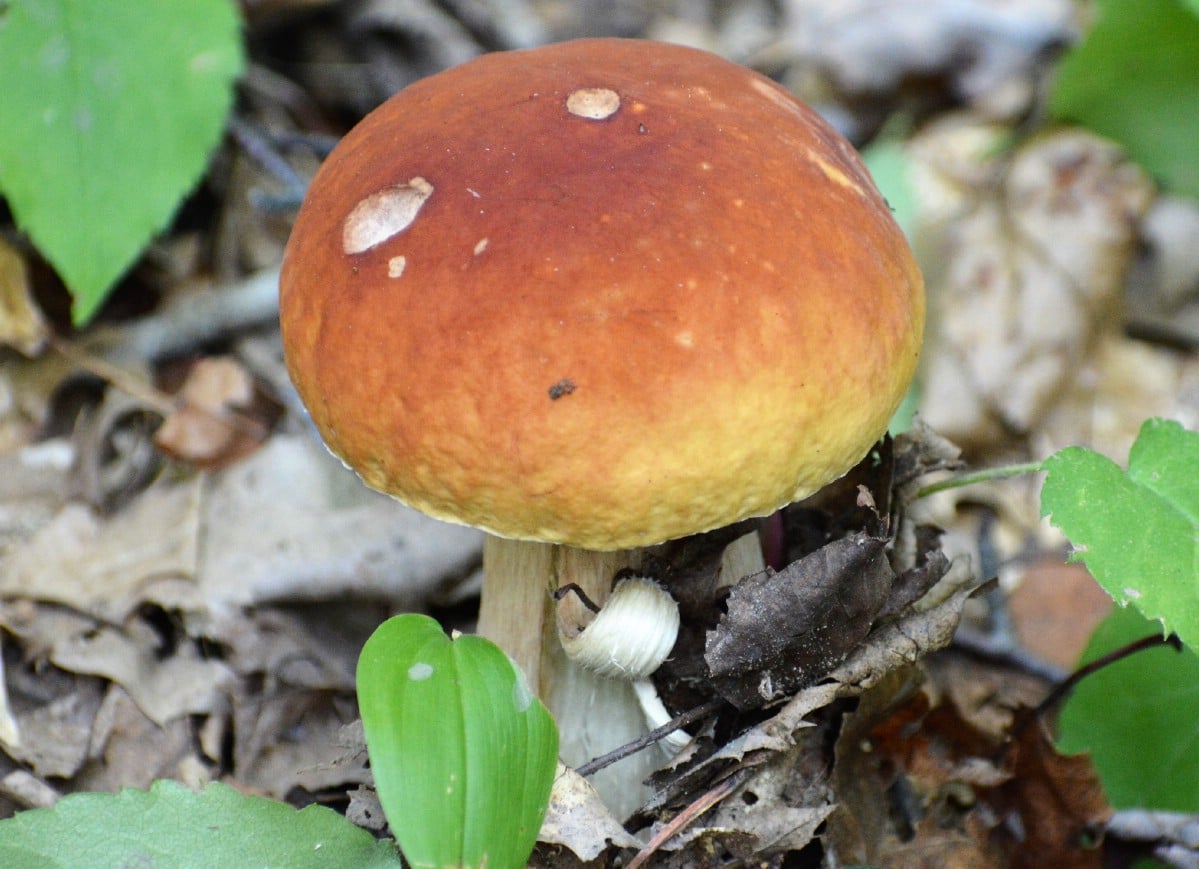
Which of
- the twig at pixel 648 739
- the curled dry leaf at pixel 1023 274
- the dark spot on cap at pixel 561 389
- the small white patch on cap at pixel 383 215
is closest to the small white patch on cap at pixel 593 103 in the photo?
the small white patch on cap at pixel 383 215

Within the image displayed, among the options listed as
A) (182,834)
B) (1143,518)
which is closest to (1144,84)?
(1143,518)

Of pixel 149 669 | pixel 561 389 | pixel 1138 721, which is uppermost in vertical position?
pixel 561 389

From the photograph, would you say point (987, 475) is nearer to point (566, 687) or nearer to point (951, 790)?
point (951, 790)

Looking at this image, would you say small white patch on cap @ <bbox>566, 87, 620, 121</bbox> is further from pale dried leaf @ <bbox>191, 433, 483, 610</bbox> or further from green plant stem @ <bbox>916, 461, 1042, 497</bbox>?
pale dried leaf @ <bbox>191, 433, 483, 610</bbox>

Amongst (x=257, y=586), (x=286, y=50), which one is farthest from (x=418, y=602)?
(x=286, y=50)

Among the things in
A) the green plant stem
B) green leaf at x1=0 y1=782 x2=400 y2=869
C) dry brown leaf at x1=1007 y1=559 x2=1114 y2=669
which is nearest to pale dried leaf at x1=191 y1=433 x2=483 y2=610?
green leaf at x1=0 y1=782 x2=400 y2=869

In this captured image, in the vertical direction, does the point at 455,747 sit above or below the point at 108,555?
above

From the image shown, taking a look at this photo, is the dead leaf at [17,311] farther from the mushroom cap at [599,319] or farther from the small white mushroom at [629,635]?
the small white mushroom at [629,635]
